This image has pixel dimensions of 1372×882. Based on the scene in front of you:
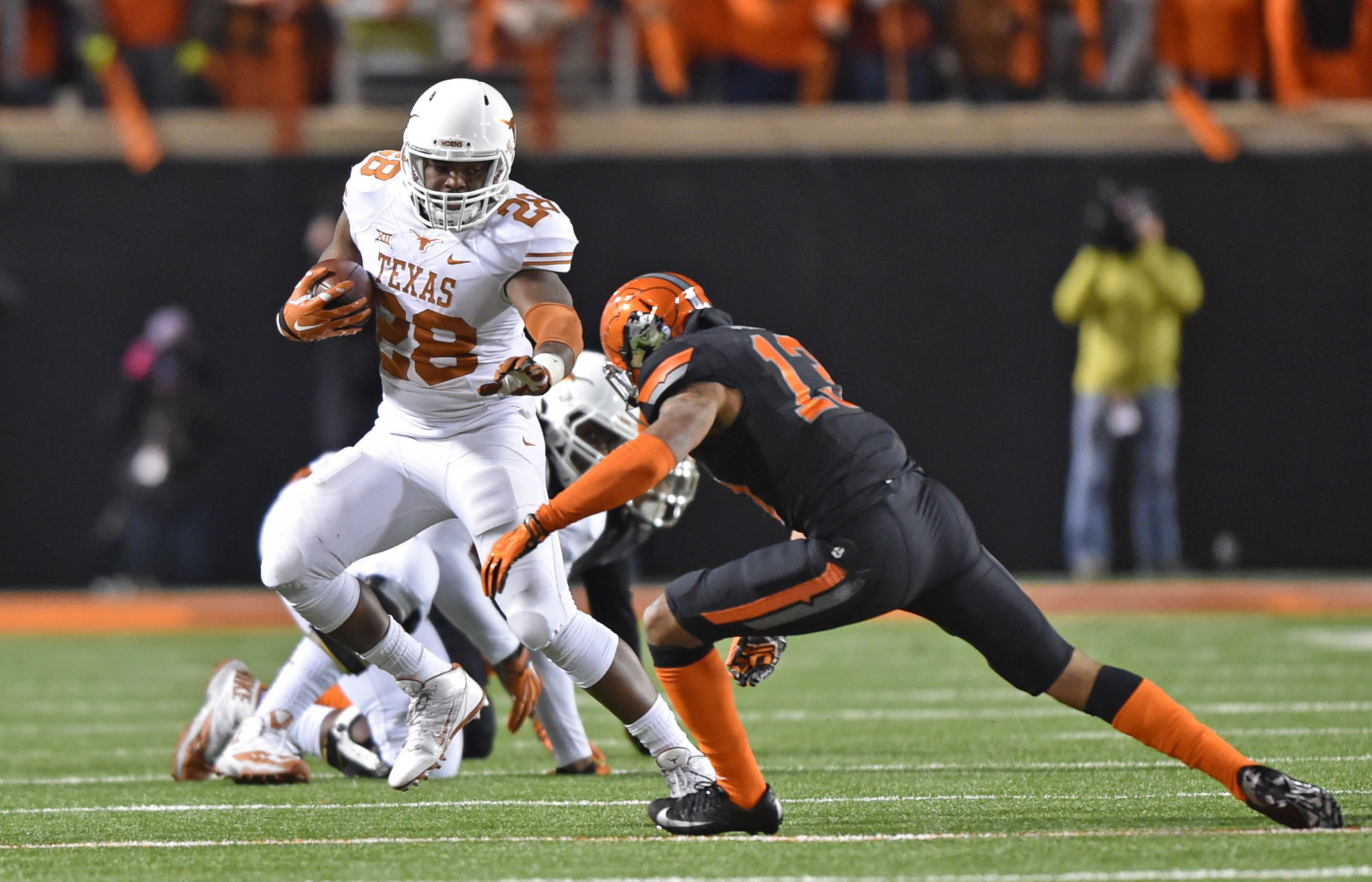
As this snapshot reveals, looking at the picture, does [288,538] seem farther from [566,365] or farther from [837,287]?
[837,287]

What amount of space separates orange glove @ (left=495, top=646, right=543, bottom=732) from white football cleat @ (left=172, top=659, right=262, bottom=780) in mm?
692

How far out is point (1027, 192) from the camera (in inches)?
433

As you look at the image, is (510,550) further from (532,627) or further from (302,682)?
(302,682)

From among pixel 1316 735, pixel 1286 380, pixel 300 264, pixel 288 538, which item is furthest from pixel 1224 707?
pixel 300 264

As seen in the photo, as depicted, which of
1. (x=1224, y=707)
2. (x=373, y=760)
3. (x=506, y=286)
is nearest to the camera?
(x=506, y=286)

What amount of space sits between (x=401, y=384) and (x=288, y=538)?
19.5 inches

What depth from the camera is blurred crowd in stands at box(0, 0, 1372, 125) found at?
10727mm

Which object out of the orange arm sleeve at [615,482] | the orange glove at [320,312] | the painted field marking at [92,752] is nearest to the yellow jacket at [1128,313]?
the painted field marking at [92,752]

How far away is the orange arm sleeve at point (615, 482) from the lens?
364 centimetres

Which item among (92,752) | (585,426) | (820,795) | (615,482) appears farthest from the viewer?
(92,752)

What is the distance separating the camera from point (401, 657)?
14.9 ft

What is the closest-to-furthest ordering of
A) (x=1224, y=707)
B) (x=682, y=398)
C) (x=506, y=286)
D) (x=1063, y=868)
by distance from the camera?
1. (x=1063, y=868)
2. (x=682, y=398)
3. (x=506, y=286)
4. (x=1224, y=707)

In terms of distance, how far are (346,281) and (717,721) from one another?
1385mm

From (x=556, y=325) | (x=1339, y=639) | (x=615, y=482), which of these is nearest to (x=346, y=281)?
(x=556, y=325)
